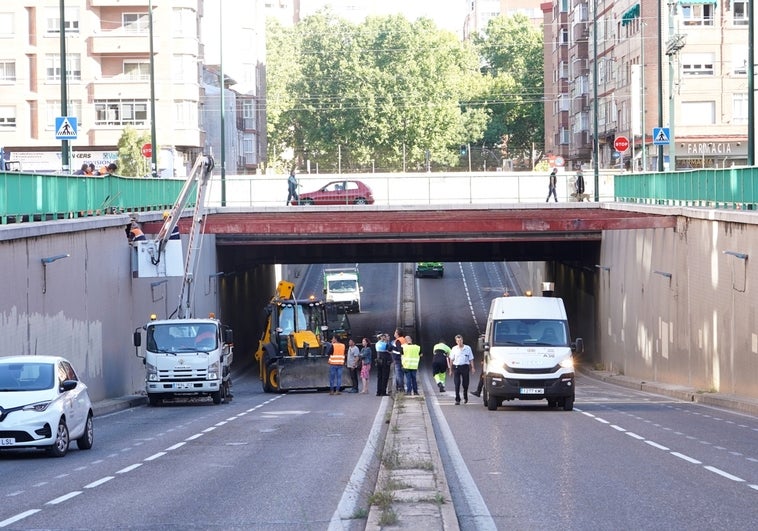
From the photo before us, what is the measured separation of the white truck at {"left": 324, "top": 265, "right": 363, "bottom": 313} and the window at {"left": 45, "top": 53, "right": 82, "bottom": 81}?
69.8 feet

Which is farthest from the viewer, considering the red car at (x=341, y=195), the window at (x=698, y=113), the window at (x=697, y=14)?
the window at (x=698, y=113)

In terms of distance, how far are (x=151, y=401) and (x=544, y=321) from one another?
1188 centimetres

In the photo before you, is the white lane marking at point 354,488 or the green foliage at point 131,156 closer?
the white lane marking at point 354,488

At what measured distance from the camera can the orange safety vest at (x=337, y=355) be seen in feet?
127

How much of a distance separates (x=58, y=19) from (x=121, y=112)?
24.0 ft

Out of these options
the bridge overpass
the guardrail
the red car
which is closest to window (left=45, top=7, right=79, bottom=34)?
the guardrail

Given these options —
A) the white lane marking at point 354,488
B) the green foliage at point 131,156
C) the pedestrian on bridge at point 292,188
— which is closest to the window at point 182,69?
the green foliage at point 131,156

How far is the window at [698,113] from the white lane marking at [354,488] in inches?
2281

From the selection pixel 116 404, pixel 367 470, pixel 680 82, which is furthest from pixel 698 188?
pixel 680 82

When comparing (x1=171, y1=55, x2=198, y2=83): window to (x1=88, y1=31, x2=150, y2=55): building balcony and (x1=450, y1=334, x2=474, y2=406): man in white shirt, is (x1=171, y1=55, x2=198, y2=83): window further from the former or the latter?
(x1=450, y1=334, x2=474, y2=406): man in white shirt

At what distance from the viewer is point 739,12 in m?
75.8

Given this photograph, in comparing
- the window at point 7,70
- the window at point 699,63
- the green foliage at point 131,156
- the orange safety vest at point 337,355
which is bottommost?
the orange safety vest at point 337,355

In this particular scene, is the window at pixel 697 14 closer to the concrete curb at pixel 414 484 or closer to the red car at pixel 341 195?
the red car at pixel 341 195

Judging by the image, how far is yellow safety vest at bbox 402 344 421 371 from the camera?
113 feet
